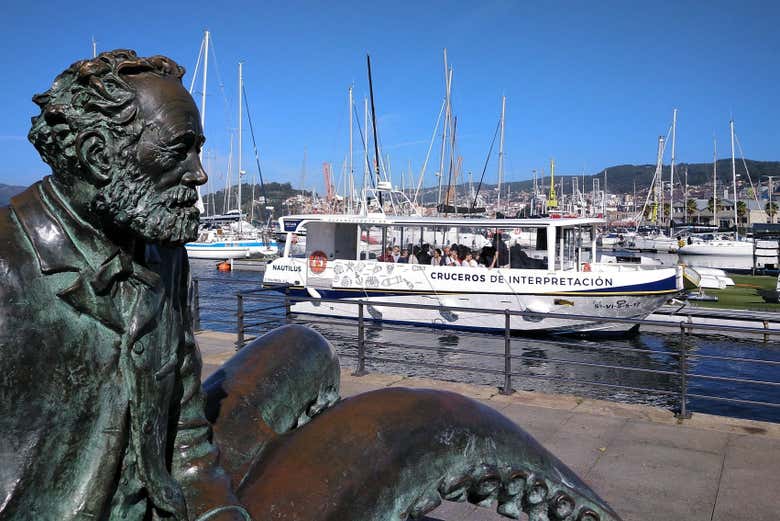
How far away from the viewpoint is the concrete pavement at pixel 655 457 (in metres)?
4.32

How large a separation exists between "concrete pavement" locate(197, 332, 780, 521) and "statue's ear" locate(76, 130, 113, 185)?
3.27 meters

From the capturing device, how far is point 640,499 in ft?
14.7

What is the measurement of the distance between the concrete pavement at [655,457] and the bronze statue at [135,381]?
2439mm

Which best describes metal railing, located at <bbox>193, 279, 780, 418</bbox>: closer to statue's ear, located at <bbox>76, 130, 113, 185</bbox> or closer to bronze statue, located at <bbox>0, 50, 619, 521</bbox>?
bronze statue, located at <bbox>0, 50, 619, 521</bbox>

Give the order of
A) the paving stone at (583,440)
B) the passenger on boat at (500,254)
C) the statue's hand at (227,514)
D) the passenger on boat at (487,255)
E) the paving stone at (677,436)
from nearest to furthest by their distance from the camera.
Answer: the statue's hand at (227,514), the paving stone at (583,440), the paving stone at (677,436), the passenger on boat at (500,254), the passenger on boat at (487,255)

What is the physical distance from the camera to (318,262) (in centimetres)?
2041

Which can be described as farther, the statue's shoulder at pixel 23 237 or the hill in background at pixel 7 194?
the hill in background at pixel 7 194

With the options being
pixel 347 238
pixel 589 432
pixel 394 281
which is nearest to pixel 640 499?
pixel 589 432

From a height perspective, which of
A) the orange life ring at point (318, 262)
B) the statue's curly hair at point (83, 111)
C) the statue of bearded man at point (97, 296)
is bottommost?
the orange life ring at point (318, 262)

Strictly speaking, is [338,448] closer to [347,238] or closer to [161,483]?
[161,483]

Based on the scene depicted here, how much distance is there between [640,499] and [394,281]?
1463 cm

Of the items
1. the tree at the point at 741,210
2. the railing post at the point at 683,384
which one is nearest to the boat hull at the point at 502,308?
the railing post at the point at 683,384

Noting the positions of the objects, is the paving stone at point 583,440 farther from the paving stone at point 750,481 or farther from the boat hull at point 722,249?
the boat hull at point 722,249

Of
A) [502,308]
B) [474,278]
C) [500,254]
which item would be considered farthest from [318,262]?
[502,308]
